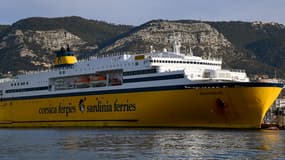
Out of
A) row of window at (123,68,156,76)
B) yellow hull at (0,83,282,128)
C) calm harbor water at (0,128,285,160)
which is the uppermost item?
row of window at (123,68,156,76)

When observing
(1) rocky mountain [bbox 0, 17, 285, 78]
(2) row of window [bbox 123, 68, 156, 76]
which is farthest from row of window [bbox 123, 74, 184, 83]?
(1) rocky mountain [bbox 0, 17, 285, 78]

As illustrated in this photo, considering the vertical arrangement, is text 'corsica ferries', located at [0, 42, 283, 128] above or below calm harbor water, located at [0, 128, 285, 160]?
above

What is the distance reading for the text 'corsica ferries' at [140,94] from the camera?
52.9 metres

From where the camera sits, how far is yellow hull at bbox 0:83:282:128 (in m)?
52.4

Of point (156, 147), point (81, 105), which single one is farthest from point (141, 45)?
point (156, 147)

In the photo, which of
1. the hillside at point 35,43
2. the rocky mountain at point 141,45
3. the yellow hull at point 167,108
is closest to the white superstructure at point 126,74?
the yellow hull at point 167,108

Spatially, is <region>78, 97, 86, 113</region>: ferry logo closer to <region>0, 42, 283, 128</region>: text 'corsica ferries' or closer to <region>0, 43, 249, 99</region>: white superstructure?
<region>0, 42, 283, 128</region>: text 'corsica ferries'

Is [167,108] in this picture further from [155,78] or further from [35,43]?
[35,43]

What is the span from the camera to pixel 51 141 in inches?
1804

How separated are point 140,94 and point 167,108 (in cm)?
396

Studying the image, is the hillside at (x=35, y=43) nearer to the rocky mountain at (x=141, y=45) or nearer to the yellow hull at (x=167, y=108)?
the rocky mountain at (x=141, y=45)

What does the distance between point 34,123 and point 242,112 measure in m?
30.7

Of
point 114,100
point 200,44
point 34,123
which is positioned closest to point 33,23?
point 200,44

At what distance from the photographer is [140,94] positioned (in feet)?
193
